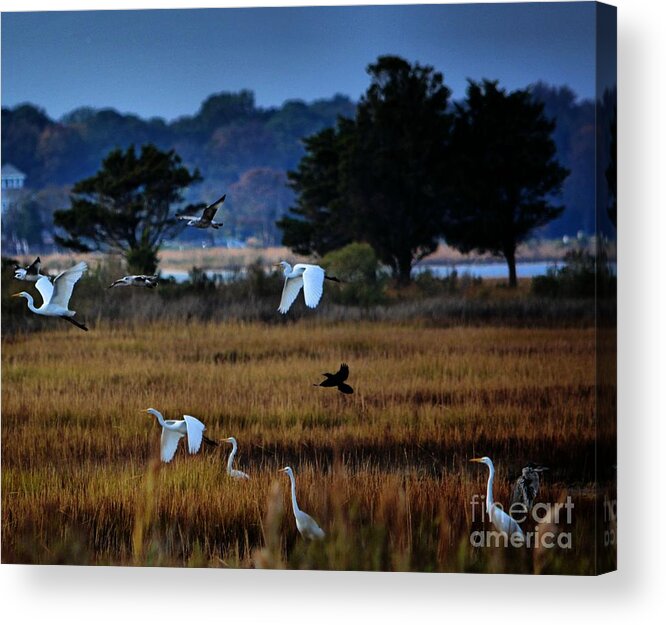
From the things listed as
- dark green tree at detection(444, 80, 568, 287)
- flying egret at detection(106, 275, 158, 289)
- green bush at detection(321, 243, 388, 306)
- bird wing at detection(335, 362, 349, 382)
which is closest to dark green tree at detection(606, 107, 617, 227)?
dark green tree at detection(444, 80, 568, 287)

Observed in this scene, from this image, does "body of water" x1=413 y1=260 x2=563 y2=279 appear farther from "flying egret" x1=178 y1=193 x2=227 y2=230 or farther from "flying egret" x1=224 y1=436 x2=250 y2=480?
"flying egret" x1=224 y1=436 x2=250 y2=480

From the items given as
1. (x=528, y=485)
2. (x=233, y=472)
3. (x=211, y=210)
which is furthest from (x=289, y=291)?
(x=528, y=485)

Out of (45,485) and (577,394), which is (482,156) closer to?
(577,394)

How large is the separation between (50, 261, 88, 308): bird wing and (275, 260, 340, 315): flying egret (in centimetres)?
120

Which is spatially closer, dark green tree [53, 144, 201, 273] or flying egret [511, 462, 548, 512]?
flying egret [511, 462, 548, 512]

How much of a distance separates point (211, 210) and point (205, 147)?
0.39 meters

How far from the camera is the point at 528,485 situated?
10.6 m

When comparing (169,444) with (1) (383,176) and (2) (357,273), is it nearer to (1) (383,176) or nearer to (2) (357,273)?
(2) (357,273)

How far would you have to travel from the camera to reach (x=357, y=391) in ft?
35.9

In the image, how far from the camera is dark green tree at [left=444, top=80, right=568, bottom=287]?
10820mm

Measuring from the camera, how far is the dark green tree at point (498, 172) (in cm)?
1082

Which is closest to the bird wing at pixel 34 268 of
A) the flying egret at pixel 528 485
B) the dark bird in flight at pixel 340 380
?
the dark bird in flight at pixel 340 380

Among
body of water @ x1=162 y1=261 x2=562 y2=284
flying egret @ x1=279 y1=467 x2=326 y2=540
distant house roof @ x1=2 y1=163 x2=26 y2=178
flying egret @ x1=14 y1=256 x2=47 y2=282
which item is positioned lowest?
flying egret @ x1=279 y1=467 x2=326 y2=540

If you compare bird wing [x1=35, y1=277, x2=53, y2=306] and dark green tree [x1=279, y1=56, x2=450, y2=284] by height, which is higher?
dark green tree [x1=279, y1=56, x2=450, y2=284]
